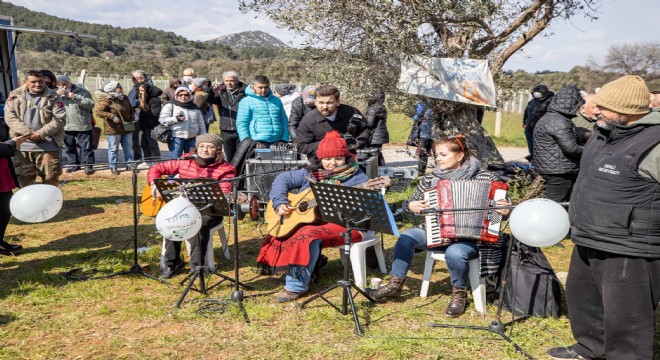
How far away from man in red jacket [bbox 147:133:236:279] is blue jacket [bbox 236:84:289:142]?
2.24m

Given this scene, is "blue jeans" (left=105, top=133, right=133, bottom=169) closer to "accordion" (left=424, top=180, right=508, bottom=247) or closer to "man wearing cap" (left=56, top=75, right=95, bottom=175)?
"man wearing cap" (left=56, top=75, right=95, bottom=175)

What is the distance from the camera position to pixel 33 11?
9581 cm

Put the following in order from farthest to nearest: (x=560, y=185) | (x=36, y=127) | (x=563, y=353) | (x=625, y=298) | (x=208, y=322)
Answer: (x=36, y=127)
(x=560, y=185)
(x=208, y=322)
(x=563, y=353)
(x=625, y=298)

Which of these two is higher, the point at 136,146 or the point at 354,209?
the point at 136,146

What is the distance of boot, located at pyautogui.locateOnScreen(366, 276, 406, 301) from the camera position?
4621 mm

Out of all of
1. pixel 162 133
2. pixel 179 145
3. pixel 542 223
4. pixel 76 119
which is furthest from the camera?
pixel 76 119

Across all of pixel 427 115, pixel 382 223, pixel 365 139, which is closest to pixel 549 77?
pixel 427 115

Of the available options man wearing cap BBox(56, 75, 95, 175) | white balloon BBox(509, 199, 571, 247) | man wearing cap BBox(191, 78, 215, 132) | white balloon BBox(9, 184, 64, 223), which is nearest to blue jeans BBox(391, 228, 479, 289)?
white balloon BBox(509, 199, 571, 247)

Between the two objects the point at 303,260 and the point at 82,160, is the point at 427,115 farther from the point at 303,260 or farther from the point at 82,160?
the point at 82,160

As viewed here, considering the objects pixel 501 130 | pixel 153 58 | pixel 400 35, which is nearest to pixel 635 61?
pixel 501 130

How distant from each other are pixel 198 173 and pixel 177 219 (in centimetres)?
128

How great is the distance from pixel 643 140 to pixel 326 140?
2581 mm

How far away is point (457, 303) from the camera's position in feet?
14.5

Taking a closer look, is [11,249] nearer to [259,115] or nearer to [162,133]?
[162,133]
